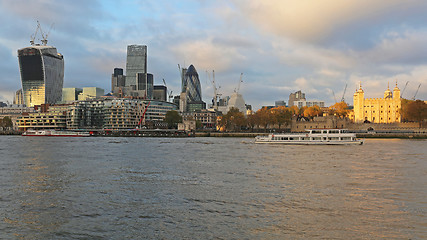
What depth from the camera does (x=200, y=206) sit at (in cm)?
2248

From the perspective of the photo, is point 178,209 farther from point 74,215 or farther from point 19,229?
point 19,229

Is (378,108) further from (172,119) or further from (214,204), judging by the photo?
(214,204)

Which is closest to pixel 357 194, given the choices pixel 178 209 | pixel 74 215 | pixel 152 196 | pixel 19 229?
pixel 178 209

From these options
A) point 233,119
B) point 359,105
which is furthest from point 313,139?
point 359,105

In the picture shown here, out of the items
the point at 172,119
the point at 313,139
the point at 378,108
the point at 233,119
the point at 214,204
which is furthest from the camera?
the point at 172,119

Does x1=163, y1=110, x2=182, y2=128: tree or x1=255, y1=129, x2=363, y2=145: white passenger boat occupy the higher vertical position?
x1=163, y1=110, x2=182, y2=128: tree

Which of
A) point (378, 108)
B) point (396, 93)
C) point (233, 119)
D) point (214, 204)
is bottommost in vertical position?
point (214, 204)

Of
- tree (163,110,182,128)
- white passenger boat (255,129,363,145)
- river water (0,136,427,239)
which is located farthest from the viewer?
tree (163,110,182,128)

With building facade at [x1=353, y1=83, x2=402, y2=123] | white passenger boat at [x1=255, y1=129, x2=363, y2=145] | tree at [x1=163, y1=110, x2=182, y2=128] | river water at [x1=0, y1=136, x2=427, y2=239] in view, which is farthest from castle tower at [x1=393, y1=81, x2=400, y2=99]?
river water at [x1=0, y1=136, x2=427, y2=239]

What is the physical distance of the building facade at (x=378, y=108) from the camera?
18000 centimetres

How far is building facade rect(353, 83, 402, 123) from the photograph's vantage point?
18000cm

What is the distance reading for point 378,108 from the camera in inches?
7190

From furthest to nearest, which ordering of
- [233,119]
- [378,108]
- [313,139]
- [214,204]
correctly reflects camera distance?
[378,108] → [233,119] → [313,139] → [214,204]

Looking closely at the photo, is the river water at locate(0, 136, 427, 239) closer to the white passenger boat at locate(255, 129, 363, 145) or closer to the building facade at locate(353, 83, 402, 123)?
the white passenger boat at locate(255, 129, 363, 145)
